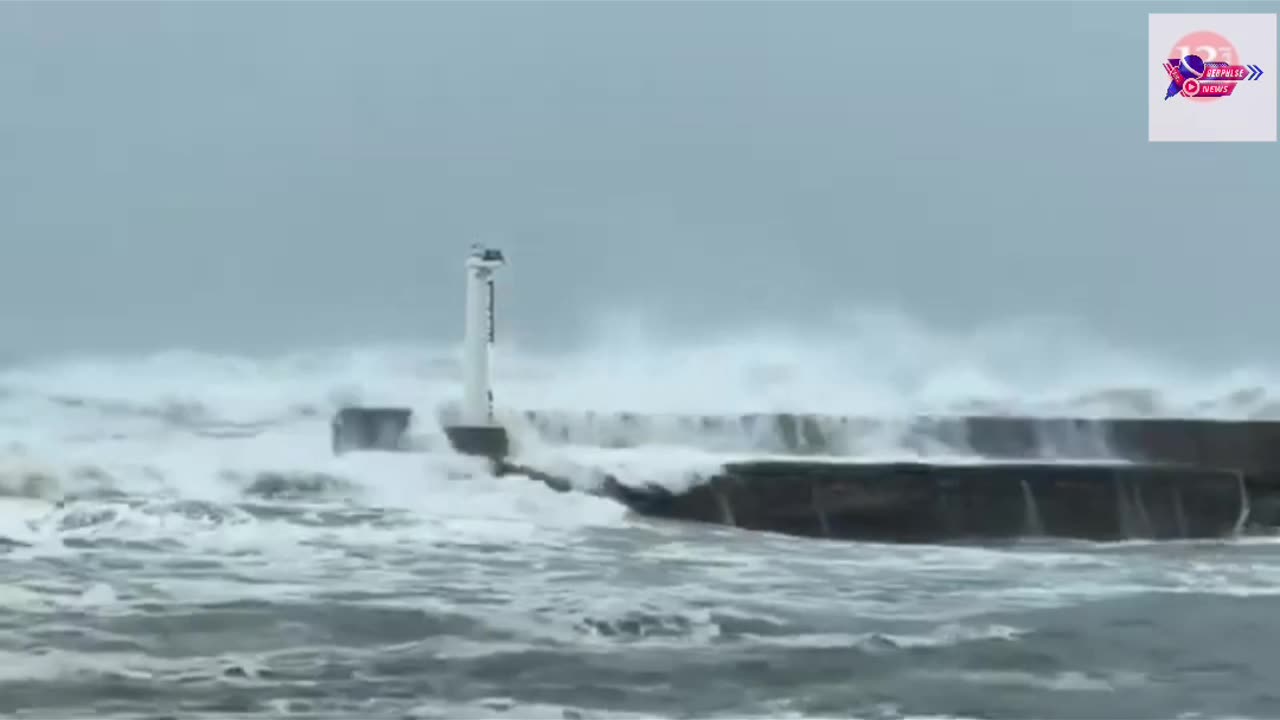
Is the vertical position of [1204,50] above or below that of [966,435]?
above

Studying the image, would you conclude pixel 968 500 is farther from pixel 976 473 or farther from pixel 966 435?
pixel 966 435

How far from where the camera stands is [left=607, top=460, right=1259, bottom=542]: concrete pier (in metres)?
3.63

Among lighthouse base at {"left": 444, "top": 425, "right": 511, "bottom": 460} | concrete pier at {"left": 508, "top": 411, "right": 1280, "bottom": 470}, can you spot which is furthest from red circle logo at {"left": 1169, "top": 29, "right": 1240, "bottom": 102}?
lighthouse base at {"left": 444, "top": 425, "right": 511, "bottom": 460}

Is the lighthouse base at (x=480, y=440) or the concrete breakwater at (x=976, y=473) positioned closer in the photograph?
the lighthouse base at (x=480, y=440)

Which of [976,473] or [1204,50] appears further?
[976,473]

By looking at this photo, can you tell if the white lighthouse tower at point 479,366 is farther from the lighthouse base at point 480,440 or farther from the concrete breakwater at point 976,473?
the concrete breakwater at point 976,473

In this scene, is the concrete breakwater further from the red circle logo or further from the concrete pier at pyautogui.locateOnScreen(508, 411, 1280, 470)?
the red circle logo

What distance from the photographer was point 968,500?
3852 mm

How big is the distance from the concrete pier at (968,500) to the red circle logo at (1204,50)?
4.03ft

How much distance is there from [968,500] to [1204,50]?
1412 mm

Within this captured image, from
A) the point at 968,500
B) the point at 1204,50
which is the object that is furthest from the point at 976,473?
the point at 1204,50

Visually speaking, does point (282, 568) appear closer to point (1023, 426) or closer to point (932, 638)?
point (932, 638)

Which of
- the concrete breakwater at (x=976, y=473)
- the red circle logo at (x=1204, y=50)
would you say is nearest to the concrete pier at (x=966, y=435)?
the concrete breakwater at (x=976, y=473)

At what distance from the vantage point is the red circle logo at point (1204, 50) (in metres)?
3.02
